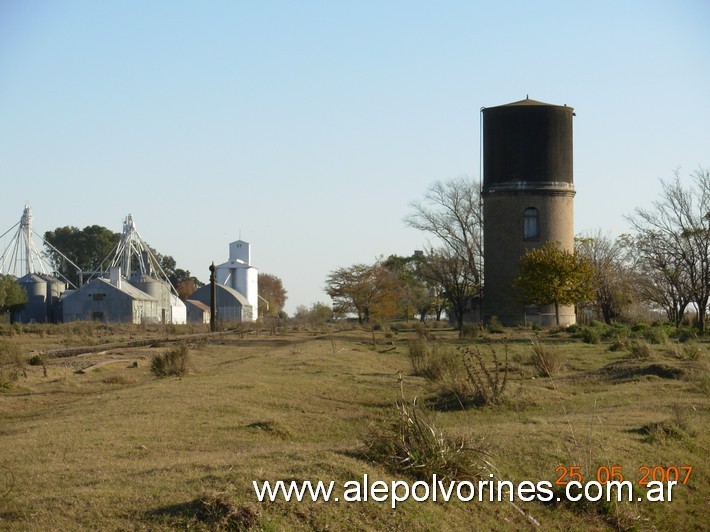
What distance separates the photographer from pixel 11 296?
253ft

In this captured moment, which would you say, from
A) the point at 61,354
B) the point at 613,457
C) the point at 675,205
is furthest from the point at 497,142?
the point at 613,457

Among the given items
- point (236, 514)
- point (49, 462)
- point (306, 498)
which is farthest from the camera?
point (49, 462)

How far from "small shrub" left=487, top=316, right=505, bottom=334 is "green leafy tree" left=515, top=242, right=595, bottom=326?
207 cm

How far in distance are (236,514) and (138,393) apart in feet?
31.5

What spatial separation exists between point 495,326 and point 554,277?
3.52 m

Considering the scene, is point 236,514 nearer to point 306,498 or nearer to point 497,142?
point 306,498

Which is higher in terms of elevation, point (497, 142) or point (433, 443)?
point (497, 142)

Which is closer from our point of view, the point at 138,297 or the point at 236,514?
the point at 236,514

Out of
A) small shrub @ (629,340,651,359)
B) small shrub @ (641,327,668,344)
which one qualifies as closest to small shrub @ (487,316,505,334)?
small shrub @ (641,327,668,344)

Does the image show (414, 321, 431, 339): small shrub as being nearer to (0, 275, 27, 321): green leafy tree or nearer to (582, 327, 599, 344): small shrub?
(582, 327, 599, 344): small shrub

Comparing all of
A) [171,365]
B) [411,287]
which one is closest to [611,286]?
[411,287]

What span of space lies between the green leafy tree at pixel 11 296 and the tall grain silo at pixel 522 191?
42.0 metres

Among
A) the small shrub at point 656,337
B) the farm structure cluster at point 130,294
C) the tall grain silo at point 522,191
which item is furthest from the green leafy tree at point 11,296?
the small shrub at point 656,337

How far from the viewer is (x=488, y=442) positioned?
10.3 metres
